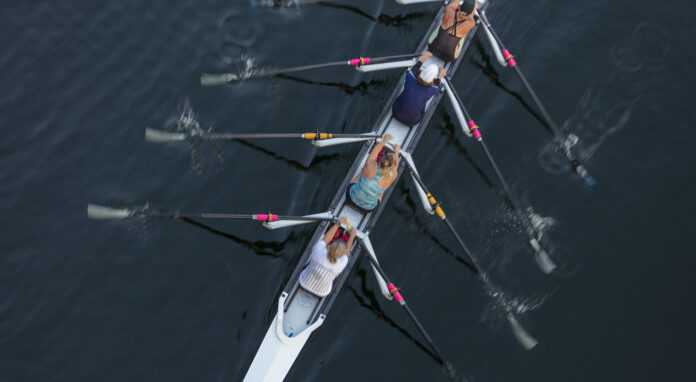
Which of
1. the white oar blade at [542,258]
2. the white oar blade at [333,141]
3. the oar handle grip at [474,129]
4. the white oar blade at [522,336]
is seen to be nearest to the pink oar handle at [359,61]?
the white oar blade at [333,141]

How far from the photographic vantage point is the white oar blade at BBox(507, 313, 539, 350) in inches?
518

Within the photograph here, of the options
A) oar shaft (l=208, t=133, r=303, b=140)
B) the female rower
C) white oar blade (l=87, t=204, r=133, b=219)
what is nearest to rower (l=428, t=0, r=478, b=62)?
the female rower

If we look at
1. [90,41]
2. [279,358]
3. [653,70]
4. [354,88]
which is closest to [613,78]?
[653,70]

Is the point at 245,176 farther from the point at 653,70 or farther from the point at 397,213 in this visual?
the point at 653,70

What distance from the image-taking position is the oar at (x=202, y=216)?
12.2 meters

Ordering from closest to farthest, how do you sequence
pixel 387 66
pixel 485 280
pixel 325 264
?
pixel 325 264 → pixel 485 280 → pixel 387 66

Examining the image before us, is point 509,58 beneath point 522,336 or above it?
above

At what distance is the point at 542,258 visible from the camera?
14.0 meters

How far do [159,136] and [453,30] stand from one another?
7773 millimetres

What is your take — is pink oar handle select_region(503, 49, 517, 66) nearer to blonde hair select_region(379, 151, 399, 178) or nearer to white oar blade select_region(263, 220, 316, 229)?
blonde hair select_region(379, 151, 399, 178)

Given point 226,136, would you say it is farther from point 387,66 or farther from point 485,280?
point 485,280

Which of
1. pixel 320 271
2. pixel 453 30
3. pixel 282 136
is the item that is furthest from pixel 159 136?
pixel 453 30

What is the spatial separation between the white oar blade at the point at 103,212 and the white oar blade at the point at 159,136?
1.91 meters

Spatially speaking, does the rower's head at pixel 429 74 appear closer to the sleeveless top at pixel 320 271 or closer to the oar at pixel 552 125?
the oar at pixel 552 125
